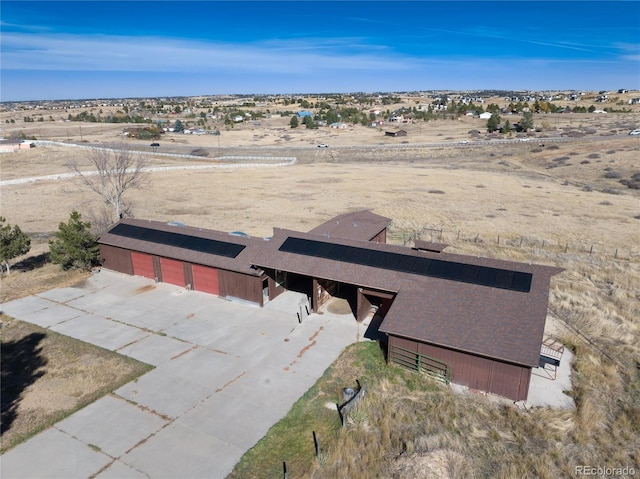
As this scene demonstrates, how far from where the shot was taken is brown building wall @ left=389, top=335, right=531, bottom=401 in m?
18.5

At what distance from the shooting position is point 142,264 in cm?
3284

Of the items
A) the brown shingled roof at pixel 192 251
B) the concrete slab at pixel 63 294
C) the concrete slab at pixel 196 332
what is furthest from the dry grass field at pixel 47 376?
the brown shingled roof at pixel 192 251

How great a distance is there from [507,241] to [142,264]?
34539 millimetres

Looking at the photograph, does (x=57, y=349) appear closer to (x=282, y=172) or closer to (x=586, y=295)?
(x=586, y=295)

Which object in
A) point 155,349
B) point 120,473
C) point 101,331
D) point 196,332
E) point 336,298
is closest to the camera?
point 120,473

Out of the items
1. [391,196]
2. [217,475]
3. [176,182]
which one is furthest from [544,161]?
[217,475]

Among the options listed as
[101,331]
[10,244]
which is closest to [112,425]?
[101,331]

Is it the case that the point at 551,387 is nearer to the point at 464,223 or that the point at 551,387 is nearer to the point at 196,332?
the point at 196,332

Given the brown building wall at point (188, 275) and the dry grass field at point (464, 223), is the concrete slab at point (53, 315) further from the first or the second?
the dry grass field at point (464, 223)

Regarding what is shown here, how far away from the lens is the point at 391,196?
6228cm

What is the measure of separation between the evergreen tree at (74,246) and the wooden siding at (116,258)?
0.54 m

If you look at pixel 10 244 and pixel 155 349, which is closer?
pixel 155 349

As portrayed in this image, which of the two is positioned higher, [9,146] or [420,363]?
[9,146]

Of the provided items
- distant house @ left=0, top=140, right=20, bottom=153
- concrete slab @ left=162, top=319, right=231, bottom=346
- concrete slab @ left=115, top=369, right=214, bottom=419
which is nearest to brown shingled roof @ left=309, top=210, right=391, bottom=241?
concrete slab @ left=162, top=319, right=231, bottom=346
